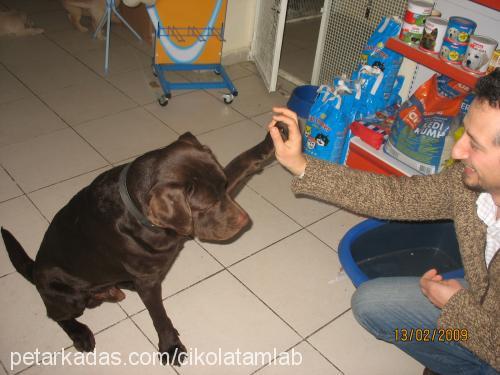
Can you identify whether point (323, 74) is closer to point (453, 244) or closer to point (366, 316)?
point (453, 244)

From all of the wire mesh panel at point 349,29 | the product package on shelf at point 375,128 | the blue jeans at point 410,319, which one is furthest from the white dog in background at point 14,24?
the blue jeans at point 410,319

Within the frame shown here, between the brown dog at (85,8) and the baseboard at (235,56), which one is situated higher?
the brown dog at (85,8)

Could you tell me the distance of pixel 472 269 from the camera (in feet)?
4.54

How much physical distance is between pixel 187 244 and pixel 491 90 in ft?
5.11

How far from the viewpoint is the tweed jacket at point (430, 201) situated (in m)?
1.34

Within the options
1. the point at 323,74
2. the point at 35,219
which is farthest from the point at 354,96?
the point at 35,219

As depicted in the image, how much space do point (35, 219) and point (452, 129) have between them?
6.87ft

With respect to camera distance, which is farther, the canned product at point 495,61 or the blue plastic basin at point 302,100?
the blue plastic basin at point 302,100

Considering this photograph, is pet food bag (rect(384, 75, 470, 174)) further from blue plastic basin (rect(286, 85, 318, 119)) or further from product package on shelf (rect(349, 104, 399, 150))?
blue plastic basin (rect(286, 85, 318, 119))

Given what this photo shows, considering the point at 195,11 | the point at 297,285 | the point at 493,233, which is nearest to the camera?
the point at 493,233

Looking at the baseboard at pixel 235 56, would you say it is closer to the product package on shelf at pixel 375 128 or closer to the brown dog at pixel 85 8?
the brown dog at pixel 85 8

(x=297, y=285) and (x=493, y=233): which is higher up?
(x=493, y=233)

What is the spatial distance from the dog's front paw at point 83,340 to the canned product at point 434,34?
76.0 inches
